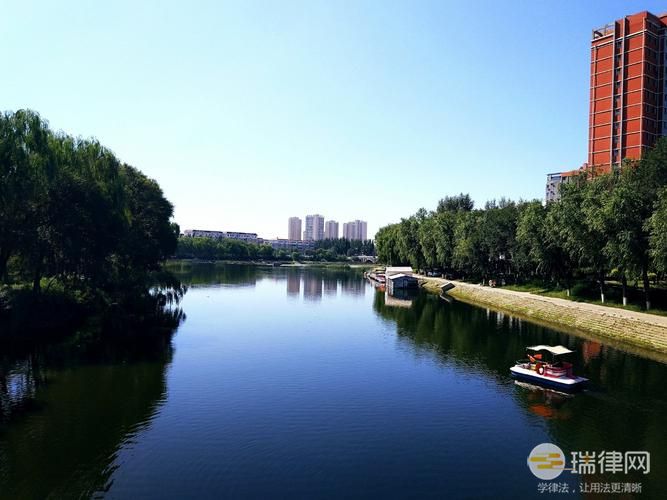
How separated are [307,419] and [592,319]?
32.9m

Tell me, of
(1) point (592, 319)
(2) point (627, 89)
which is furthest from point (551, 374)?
(2) point (627, 89)

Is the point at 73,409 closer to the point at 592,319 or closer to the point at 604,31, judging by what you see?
the point at 592,319

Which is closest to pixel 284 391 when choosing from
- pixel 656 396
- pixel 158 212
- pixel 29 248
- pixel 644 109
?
pixel 656 396

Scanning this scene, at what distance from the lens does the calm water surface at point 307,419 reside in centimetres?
1605

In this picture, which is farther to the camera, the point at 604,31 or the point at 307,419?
the point at 604,31

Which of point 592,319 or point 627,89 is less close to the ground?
point 627,89

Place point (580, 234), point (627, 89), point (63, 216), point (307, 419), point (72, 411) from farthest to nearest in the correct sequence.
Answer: point (627, 89) < point (580, 234) < point (63, 216) < point (307, 419) < point (72, 411)

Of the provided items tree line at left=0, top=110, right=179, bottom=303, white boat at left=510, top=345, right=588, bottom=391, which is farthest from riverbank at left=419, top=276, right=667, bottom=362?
tree line at left=0, top=110, right=179, bottom=303

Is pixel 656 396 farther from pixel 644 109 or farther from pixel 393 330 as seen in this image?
pixel 644 109

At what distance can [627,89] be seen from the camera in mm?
85938

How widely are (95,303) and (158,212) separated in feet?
54.0

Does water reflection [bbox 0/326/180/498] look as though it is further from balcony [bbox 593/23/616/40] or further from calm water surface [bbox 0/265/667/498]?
balcony [bbox 593/23/616/40]

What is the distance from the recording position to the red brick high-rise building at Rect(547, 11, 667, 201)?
83.8 metres
